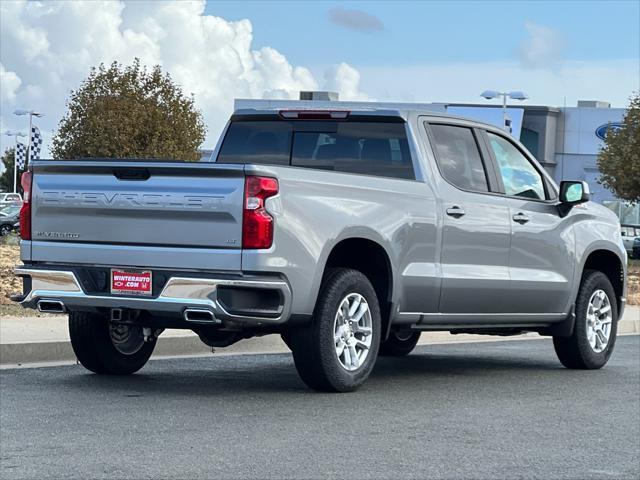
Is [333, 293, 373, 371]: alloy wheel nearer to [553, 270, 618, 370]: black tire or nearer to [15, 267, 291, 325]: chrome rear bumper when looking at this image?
[15, 267, 291, 325]: chrome rear bumper

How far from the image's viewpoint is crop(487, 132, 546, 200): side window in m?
11.1

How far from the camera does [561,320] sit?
1155cm

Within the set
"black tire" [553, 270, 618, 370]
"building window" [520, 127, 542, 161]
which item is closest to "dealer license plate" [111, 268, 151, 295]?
"black tire" [553, 270, 618, 370]

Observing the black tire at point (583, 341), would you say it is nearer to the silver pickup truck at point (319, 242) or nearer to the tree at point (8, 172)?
the silver pickup truck at point (319, 242)

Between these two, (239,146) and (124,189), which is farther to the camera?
(239,146)

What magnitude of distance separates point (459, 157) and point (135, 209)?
9.56 ft

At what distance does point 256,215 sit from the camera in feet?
28.4

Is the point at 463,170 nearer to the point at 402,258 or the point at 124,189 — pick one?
the point at 402,258

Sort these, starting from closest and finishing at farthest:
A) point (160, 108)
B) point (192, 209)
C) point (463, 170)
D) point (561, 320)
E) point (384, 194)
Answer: point (192, 209)
point (384, 194)
point (463, 170)
point (561, 320)
point (160, 108)

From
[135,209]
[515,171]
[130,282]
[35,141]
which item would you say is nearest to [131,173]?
[135,209]

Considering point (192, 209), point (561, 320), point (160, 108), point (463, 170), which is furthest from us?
point (160, 108)

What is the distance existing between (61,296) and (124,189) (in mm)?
848

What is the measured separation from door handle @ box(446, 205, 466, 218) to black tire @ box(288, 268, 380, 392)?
3.47 ft

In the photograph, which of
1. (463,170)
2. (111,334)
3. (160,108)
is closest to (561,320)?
(463,170)
